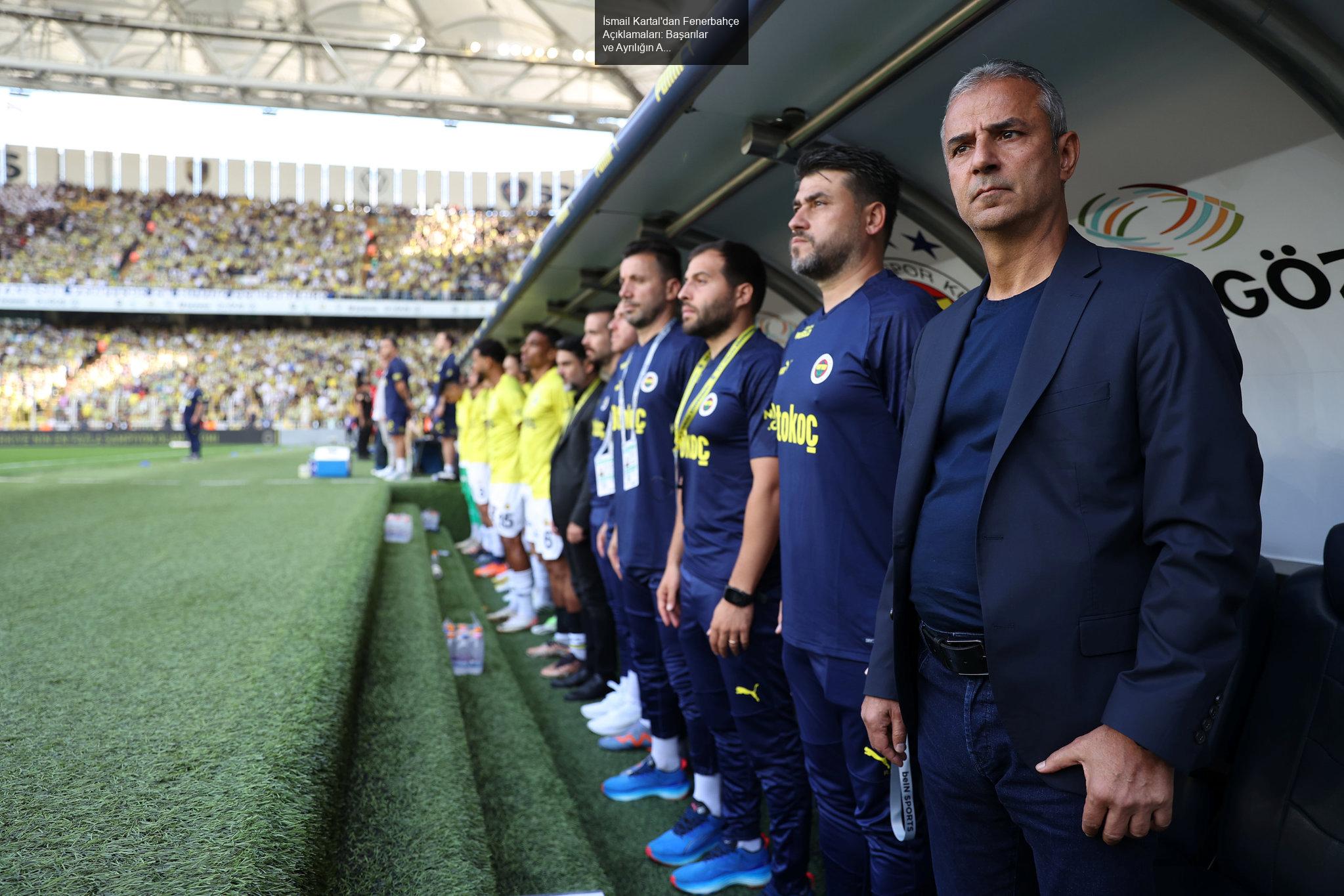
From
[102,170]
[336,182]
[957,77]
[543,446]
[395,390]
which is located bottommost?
[543,446]

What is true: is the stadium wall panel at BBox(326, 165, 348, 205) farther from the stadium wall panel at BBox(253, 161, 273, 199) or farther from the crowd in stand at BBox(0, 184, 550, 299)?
the stadium wall panel at BBox(253, 161, 273, 199)

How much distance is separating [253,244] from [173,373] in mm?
5838

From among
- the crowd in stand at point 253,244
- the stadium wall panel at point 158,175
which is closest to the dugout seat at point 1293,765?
the crowd in stand at point 253,244

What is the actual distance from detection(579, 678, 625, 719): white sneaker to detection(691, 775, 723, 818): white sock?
1141 mm

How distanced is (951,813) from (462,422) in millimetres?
8171

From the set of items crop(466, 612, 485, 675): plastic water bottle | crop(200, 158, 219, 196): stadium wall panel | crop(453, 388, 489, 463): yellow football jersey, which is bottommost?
crop(466, 612, 485, 675): plastic water bottle

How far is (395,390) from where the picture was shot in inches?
444

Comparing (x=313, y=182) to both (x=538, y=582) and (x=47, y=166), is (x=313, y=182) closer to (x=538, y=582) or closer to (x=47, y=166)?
(x=47, y=166)

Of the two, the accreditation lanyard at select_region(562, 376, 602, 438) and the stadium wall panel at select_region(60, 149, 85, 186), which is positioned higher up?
the stadium wall panel at select_region(60, 149, 85, 186)

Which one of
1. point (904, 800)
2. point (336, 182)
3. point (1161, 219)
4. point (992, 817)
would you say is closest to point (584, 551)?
point (904, 800)

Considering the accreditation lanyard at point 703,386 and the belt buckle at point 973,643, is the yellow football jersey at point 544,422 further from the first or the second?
the belt buckle at point 973,643

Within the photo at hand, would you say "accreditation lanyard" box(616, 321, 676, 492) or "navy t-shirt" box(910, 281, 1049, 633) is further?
"accreditation lanyard" box(616, 321, 676, 492)

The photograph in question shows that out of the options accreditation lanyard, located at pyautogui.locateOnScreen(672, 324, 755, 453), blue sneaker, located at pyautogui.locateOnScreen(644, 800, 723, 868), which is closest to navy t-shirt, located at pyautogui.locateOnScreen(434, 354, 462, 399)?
accreditation lanyard, located at pyautogui.locateOnScreen(672, 324, 755, 453)

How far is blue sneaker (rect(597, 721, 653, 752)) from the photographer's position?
3.77 meters
